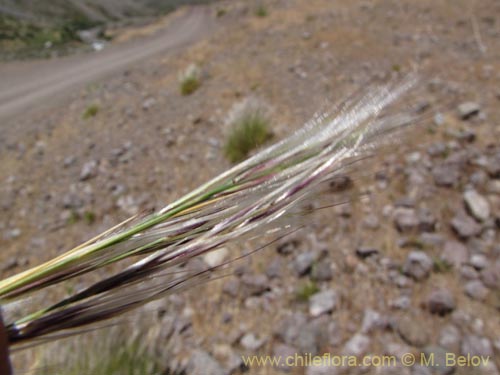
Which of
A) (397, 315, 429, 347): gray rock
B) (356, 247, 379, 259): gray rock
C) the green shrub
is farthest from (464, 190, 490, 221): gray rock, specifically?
the green shrub

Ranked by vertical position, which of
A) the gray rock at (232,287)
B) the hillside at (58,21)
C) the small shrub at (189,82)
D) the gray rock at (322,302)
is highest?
the gray rock at (322,302)

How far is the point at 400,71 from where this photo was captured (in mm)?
4207

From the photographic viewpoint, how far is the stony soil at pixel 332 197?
1.84m

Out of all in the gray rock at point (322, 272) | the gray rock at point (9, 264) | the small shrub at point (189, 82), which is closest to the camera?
the gray rock at point (322, 272)

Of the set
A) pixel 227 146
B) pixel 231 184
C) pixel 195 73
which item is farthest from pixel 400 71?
pixel 231 184

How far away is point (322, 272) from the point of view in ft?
7.08

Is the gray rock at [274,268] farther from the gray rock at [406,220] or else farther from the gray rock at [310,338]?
the gray rock at [406,220]

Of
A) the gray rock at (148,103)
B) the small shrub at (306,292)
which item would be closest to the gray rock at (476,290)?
the small shrub at (306,292)

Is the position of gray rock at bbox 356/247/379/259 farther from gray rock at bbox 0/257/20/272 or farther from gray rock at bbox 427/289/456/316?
gray rock at bbox 0/257/20/272

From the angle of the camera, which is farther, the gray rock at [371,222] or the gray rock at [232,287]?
the gray rock at [371,222]

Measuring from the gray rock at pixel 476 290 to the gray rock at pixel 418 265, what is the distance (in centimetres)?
19

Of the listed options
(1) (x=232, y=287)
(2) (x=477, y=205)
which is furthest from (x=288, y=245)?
(2) (x=477, y=205)

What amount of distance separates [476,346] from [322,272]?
794 millimetres

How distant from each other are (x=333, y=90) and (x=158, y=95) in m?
2.53
